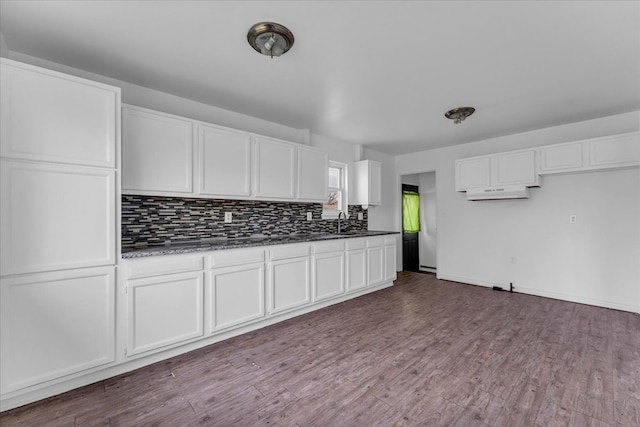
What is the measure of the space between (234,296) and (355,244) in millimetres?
1921

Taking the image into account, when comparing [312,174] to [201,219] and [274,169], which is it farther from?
[201,219]

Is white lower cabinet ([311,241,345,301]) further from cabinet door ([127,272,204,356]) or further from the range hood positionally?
the range hood

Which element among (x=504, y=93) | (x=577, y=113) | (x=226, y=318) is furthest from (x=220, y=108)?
(x=577, y=113)

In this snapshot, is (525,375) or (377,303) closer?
(525,375)

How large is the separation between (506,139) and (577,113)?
1.04 metres

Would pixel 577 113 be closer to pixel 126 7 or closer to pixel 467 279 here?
pixel 467 279

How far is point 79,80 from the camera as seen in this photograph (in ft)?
6.53

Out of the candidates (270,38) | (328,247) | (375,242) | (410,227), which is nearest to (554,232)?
(375,242)

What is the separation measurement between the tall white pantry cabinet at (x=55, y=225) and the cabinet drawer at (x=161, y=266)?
0.42 feet

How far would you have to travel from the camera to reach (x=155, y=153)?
104 inches

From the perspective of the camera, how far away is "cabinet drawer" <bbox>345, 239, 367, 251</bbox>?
13.1ft

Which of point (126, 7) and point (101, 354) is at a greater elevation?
point (126, 7)

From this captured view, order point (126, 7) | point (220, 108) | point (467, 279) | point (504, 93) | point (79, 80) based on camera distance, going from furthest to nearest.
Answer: point (467, 279)
point (220, 108)
point (504, 93)
point (79, 80)
point (126, 7)

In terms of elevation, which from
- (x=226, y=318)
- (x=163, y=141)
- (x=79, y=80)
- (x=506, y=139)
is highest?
(x=506, y=139)
